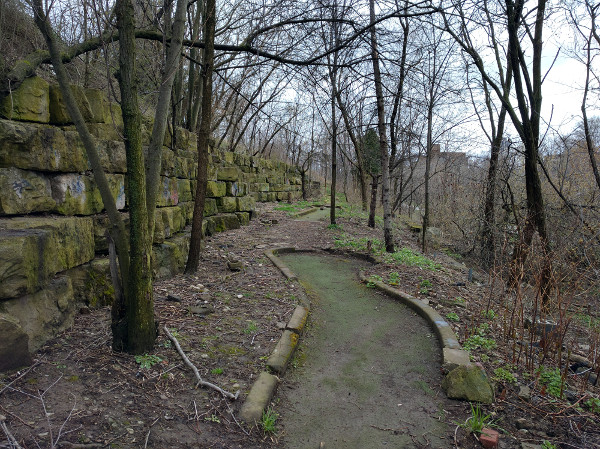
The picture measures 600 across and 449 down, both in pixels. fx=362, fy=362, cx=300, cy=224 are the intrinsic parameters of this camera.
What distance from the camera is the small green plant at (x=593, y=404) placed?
9.01 ft

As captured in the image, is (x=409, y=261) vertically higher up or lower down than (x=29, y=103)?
lower down

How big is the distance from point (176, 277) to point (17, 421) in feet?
10.2

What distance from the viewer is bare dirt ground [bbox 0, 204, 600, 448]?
2.11 metres

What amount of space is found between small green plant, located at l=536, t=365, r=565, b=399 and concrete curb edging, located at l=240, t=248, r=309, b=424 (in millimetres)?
2204

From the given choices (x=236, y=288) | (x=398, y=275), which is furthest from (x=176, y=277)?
(x=398, y=275)

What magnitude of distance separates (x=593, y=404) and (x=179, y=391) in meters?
3.16

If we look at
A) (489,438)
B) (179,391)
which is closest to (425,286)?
(489,438)

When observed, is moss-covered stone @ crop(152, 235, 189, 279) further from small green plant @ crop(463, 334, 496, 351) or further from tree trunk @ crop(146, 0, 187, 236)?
small green plant @ crop(463, 334, 496, 351)

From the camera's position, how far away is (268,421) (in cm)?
246

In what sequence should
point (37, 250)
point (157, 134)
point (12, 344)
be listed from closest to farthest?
point (12, 344) < point (37, 250) < point (157, 134)

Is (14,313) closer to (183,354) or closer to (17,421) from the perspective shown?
(17,421)

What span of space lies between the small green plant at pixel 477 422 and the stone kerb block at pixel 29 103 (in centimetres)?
424

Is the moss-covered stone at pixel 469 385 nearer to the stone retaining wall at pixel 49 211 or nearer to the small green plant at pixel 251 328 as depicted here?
the small green plant at pixel 251 328

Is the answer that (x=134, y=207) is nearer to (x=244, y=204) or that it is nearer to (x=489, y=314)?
(x=489, y=314)
